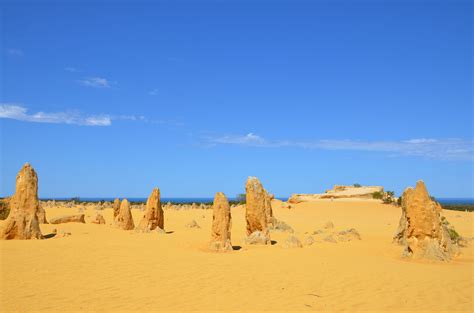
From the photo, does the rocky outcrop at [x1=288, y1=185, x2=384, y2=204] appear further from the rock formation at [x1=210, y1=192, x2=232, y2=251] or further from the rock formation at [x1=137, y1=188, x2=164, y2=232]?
the rock formation at [x1=210, y1=192, x2=232, y2=251]

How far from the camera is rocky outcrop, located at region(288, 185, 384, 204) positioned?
173ft

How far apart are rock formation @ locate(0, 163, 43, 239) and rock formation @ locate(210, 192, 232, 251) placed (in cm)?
870

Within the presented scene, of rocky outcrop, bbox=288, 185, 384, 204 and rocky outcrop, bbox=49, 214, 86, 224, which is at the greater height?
rocky outcrop, bbox=288, 185, 384, 204

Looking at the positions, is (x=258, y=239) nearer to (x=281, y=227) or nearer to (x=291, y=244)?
(x=291, y=244)

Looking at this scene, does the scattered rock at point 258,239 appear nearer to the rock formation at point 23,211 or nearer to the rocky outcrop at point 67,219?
the rock formation at point 23,211

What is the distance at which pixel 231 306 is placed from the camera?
817cm

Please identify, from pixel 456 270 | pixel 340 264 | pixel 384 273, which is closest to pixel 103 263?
pixel 340 264

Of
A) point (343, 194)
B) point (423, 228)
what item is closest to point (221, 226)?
point (423, 228)

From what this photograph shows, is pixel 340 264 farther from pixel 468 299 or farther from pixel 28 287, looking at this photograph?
pixel 28 287

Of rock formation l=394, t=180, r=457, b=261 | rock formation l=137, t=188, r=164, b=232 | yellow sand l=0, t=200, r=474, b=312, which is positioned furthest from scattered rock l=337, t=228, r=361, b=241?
rock formation l=137, t=188, r=164, b=232

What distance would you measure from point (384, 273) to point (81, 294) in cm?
854

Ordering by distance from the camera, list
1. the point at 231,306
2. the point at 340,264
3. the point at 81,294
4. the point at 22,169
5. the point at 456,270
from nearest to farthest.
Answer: the point at 231,306 < the point at 81,294 < the point at 456,270 < the point at 340,264 < the point at 22,169

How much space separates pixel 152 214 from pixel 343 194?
122 ft

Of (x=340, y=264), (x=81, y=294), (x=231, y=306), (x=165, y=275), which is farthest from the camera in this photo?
(x=340, y=264)
